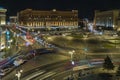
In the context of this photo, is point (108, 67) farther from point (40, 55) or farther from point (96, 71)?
point (40, 55)

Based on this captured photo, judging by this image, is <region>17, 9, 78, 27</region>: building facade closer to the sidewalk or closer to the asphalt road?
the sidewalk

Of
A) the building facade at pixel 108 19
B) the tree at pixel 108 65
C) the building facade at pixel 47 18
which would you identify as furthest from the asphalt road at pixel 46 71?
the building facade at pixel 47 18

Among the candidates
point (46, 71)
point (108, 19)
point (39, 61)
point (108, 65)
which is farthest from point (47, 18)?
point (108, 65)

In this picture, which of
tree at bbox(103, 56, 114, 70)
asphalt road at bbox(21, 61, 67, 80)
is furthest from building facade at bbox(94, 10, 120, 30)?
tree at bbox(103, 56, 114, 70)

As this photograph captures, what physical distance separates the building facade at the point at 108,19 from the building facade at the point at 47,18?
1375 cm

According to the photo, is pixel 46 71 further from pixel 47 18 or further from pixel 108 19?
pixel 47 18

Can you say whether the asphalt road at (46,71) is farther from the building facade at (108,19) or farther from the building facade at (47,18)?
the building facade at (47,18)

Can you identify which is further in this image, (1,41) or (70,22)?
(70,22)

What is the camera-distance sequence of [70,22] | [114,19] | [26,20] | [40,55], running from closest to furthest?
1. [40,55]
2. [114,19]
3. [26,20]
4. [70,22]

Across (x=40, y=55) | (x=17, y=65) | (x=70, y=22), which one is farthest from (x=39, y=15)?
(x=17, y=65)

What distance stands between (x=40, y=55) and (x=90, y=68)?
41.5ft

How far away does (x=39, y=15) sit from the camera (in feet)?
503

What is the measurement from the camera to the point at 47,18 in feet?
514

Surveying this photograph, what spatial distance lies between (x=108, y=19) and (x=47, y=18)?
36725 millimetres
